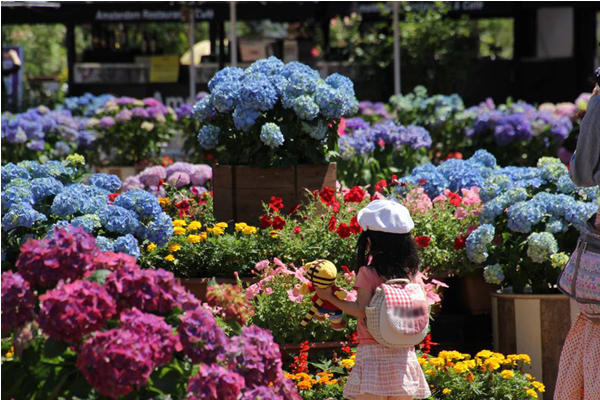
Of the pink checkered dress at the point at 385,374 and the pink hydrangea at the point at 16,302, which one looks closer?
the pink hydrangea at the point at 16,302

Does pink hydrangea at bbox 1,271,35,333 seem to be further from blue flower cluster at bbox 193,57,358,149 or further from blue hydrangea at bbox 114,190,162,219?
blue flower cluster at bbox 193,57,358,149

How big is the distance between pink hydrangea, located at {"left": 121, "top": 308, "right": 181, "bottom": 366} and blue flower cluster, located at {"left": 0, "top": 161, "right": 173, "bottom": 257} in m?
1.89

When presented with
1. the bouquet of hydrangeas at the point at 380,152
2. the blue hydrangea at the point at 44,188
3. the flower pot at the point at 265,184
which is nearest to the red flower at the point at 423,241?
the flower pot at the point at 265,184

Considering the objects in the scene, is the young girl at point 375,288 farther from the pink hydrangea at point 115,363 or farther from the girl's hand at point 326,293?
the pink hydrangea at point 115,363

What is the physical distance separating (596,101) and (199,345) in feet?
5.10

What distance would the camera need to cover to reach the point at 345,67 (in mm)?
12031

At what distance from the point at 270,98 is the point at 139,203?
0.99 m

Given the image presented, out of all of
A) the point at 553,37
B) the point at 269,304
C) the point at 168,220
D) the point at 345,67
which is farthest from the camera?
the point at 553,37

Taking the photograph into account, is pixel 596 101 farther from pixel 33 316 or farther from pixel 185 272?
pixel 185 272

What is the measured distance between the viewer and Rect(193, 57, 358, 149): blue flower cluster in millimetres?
5234

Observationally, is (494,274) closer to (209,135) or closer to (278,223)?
(278,223)

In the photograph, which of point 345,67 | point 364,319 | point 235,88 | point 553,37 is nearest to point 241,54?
point 345,67

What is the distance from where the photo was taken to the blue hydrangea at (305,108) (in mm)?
5191

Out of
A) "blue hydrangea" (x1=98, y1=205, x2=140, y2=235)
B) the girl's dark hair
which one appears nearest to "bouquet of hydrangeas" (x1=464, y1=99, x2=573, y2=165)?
"blue hydrangea" (x1=98, y1=205, x2=140, y2=235)
